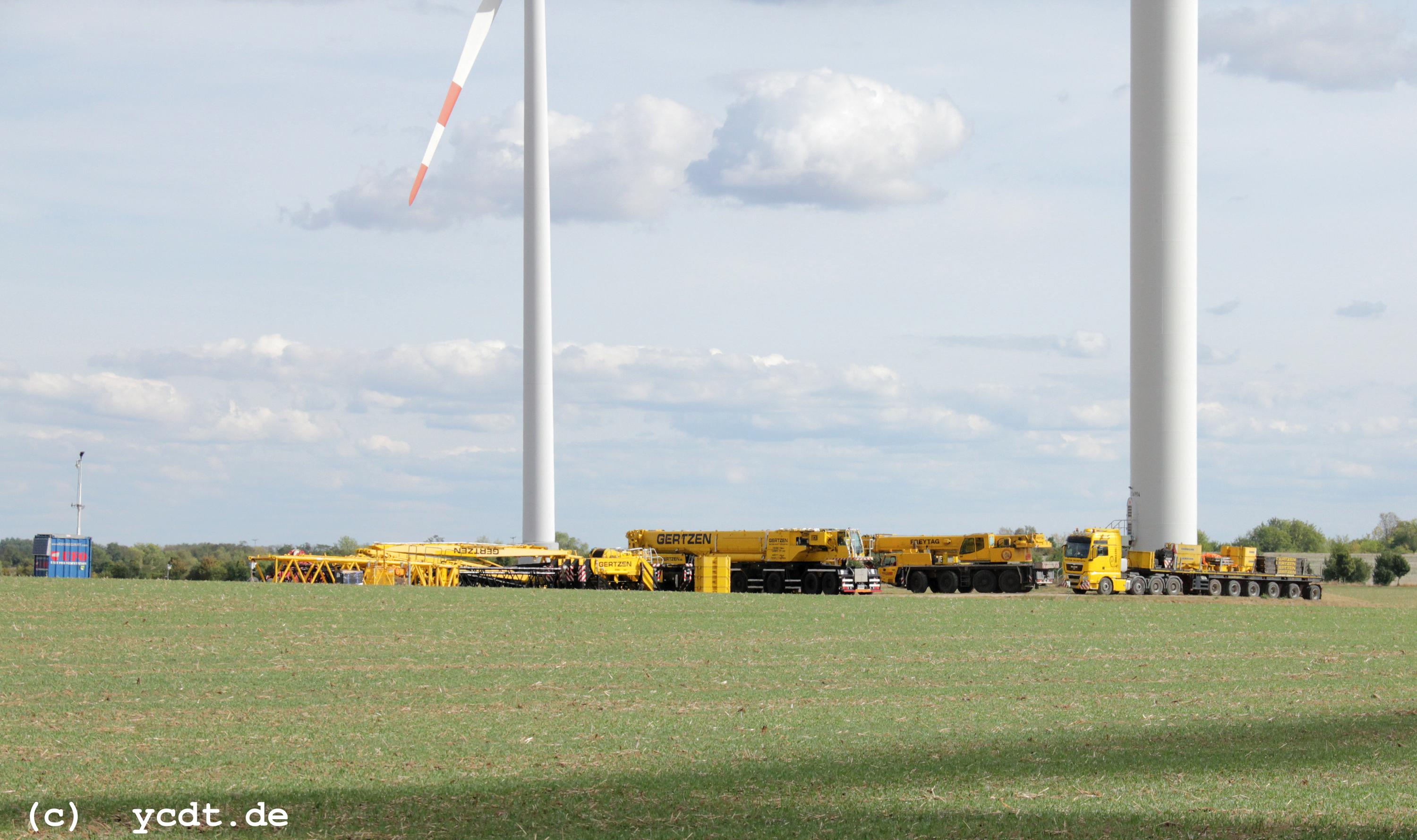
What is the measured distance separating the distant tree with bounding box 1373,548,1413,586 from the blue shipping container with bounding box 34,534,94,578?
293 ft

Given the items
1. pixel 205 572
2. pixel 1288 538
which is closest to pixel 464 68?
pixel 205 572

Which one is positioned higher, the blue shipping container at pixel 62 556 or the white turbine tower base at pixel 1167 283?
the white turbine tower base at pixel 1167 283

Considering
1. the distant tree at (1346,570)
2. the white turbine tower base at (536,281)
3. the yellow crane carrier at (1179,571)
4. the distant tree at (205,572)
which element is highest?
the white turbine tower base at (536,281)

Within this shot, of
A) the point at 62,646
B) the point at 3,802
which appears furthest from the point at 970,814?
the point at 62,646

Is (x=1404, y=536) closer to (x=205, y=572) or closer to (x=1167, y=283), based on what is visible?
(x=1167, y=283)

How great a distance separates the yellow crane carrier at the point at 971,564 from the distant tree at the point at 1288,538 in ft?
284

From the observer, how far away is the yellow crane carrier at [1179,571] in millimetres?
60969

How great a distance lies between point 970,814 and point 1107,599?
42.8 m

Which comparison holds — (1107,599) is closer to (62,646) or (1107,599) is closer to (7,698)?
(62,646)

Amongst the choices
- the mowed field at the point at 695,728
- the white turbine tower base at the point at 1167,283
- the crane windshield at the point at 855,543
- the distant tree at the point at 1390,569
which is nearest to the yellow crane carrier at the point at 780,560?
the crane windshield at the point at 855,543

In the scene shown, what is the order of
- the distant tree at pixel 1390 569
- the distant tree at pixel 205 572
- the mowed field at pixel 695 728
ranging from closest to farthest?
the mowed field at pixel 695 728 → the distant tree at pixel 205 572 → the distant tree at pixel 1390 569

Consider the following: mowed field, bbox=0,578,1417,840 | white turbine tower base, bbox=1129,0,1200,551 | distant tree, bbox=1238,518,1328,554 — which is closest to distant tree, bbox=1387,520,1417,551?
distant tree, bbox=1238,518,1328,554

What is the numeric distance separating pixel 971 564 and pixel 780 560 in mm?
8983

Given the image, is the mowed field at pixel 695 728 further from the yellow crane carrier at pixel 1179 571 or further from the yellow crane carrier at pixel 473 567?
the yellow crane carrier at pixel 1179 571
